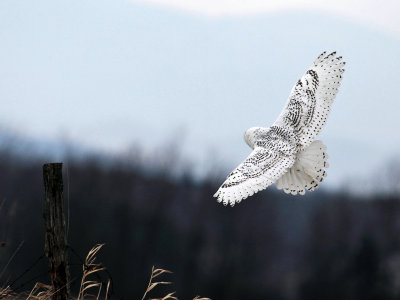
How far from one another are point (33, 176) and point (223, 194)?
623 inches

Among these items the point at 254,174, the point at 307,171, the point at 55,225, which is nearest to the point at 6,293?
the point at 55,225

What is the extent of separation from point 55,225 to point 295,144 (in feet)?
8.68

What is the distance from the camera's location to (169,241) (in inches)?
848

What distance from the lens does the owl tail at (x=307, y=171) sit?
18.3 feet

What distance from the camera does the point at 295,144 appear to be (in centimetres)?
562

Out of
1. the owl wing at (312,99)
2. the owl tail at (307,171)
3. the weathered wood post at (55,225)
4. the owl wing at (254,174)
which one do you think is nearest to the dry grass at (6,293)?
the weathered wood post at (55,225)

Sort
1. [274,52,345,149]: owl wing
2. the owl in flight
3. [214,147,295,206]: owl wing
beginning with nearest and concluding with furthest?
1. [214,147,295,206]: owl wing
2. the owl in flight
3. [274,52,345,149]: owl wing

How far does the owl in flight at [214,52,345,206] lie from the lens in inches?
208

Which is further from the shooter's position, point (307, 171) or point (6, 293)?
point (307, 171)

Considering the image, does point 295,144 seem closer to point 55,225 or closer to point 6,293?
point 55,225

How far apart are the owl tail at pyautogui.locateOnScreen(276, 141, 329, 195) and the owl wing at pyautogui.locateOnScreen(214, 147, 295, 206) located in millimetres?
150

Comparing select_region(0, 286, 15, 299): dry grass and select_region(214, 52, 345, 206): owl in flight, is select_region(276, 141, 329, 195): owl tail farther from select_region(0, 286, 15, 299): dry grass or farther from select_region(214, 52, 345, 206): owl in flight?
select_region(0, 286, 15, 299): dry grass

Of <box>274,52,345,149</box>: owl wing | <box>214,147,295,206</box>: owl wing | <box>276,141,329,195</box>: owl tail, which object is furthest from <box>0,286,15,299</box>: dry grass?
<box>274,52,345,149</box>: owl wing

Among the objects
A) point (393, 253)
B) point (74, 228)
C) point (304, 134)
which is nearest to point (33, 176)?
point (74, 228)
